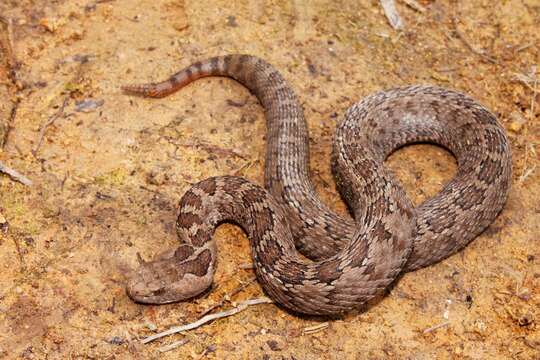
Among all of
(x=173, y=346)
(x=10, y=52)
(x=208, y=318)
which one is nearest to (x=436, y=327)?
(x=208, y=318)

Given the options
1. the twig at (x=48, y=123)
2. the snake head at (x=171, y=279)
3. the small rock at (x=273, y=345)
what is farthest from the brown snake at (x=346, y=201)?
the twig at (x=48, y=123)

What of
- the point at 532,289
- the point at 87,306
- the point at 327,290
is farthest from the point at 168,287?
the point at 532,289

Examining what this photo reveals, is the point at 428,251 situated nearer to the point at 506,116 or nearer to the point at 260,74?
the point at 506,116

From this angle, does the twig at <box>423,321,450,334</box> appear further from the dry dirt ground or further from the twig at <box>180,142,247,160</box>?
the twig at <box>180,142,247,160</box>

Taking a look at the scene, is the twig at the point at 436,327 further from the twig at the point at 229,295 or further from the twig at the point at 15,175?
the twig at the point at 15,175

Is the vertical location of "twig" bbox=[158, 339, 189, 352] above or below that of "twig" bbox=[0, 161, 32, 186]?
below

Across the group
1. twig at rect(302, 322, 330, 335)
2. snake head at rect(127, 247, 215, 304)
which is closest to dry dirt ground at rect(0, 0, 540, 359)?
twig at rect(302, 322, 330, 335)

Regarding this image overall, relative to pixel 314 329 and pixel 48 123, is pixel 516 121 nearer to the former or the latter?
pixel 314 329
